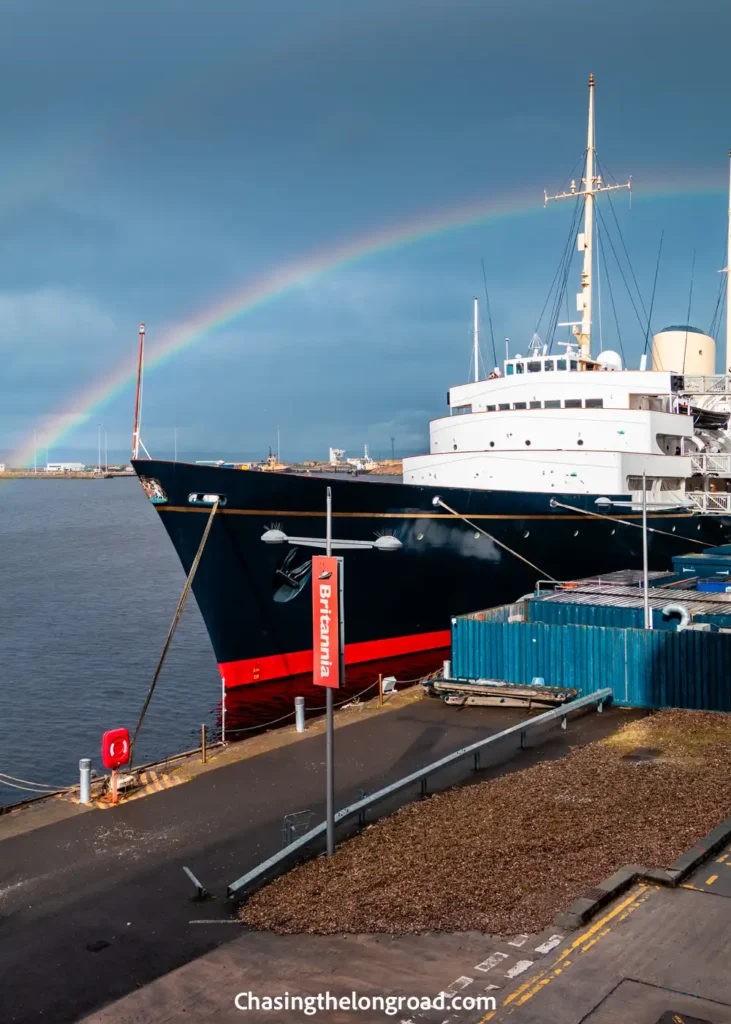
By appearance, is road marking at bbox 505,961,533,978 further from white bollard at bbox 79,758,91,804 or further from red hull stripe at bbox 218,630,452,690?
red hull stripe at bbox 218,630,452,690

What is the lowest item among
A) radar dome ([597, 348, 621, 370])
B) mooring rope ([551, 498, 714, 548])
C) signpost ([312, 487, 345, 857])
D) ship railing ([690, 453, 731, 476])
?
signpost ([312, 487, 345, 857])

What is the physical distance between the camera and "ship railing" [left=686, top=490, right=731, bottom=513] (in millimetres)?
39812

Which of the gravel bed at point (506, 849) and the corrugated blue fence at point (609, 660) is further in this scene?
the corrugated blue fence at point (609, 660)

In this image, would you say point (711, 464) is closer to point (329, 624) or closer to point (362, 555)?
point (362, 555)

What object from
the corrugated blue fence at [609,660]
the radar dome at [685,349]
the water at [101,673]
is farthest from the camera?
the radar dome at [685,349]

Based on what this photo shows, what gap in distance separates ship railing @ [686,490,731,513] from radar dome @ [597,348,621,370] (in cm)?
688

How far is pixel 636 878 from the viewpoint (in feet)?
36.6

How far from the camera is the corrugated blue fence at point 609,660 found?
68.1 ft

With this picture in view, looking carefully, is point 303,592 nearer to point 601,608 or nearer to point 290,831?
point 601,608

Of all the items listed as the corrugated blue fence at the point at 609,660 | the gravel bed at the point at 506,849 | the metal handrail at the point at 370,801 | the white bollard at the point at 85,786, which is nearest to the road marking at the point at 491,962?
the gravel bed at the point at 506,849

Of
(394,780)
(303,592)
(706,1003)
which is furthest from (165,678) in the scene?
(706,1003)

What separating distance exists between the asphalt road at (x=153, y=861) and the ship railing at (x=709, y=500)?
22502 millimetres

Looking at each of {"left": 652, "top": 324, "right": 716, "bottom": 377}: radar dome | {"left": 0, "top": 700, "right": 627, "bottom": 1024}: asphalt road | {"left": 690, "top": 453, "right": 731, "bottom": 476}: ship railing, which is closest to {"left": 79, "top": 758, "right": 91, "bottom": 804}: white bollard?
{"left": 0, "top": 700, "right": 627, "bottom": 1024}: asphalt road

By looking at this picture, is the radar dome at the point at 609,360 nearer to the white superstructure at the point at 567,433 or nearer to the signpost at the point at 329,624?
the white superstructure at the point at 567,433
